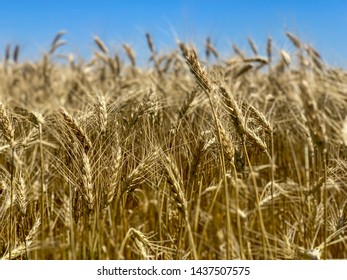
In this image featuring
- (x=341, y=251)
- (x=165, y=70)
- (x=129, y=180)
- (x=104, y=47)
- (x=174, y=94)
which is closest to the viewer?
(x=129, y=180)

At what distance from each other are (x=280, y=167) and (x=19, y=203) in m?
1.59

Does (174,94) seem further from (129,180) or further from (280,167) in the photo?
(129,180)

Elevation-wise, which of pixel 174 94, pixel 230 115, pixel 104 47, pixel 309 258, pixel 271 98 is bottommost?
pixel 309 258

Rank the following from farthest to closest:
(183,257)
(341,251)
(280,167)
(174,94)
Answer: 1. (174,94)
2. (280,167)
3. (341,251)
4. (183,257)

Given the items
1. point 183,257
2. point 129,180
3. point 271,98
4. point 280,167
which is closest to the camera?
point 129,180

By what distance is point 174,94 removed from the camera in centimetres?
380

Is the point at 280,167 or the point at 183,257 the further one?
the point at 280,167

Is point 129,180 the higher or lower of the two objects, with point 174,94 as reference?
lower
